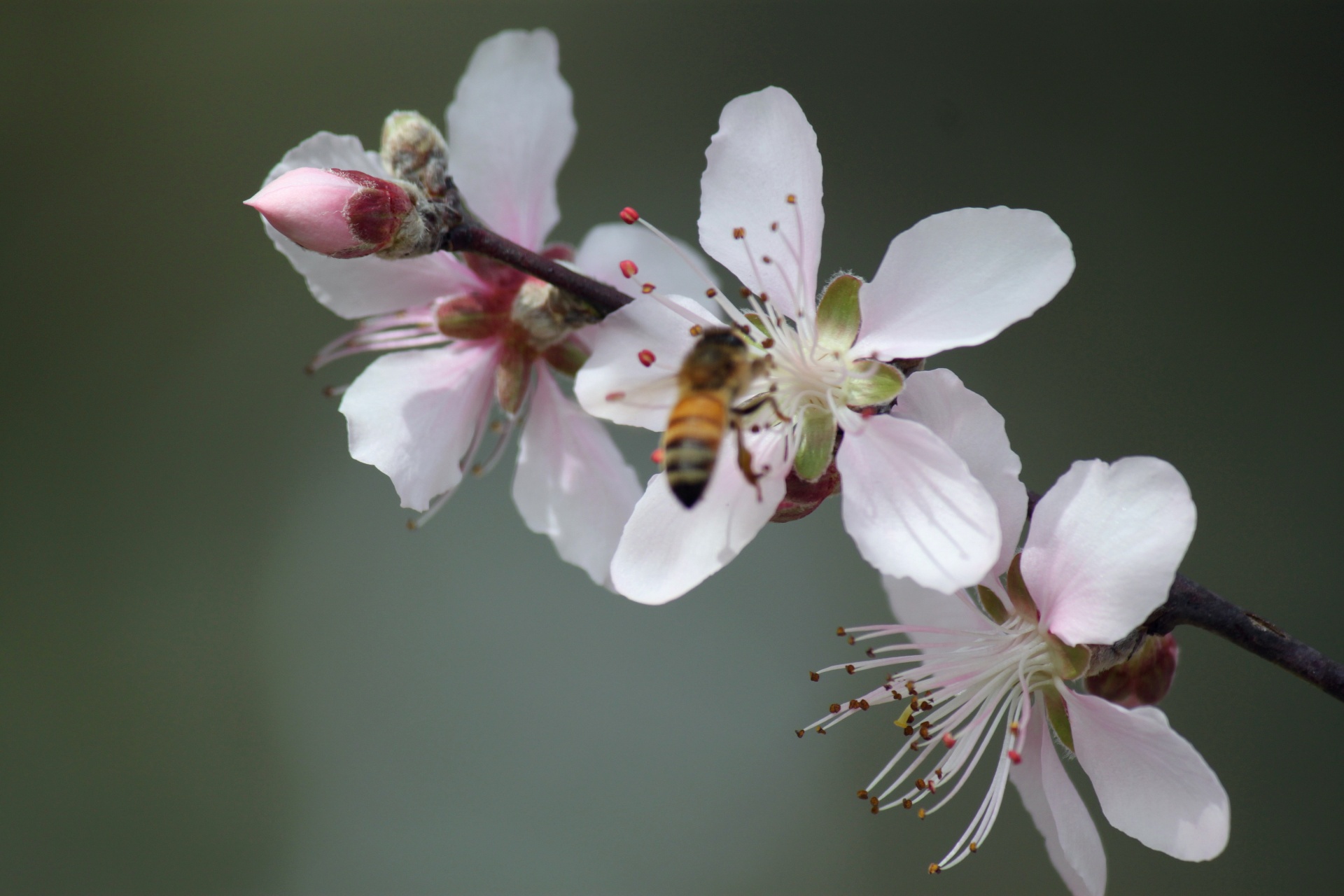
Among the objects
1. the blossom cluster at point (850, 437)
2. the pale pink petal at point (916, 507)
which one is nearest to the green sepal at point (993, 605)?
the blossom cluster at point (850, 437)

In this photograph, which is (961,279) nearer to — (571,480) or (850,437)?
(850,437)

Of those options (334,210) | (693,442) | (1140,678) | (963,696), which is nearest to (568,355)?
(334,210)

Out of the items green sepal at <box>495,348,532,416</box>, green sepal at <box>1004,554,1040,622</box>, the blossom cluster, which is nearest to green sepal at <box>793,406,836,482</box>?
the blossom cluster

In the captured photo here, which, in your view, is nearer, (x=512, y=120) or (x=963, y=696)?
(x=963, y=696)

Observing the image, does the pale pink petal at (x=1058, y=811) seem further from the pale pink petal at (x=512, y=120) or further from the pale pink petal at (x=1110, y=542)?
the pale pink petal at (x=512, y=120)

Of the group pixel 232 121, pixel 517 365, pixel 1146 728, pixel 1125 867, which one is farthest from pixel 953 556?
pixel 232 121

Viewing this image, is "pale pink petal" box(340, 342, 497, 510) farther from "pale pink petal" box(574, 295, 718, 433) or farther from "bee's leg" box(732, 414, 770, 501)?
"bee's leg" box(732, 414, 770, 501)

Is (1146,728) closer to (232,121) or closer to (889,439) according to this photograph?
(889,439)
